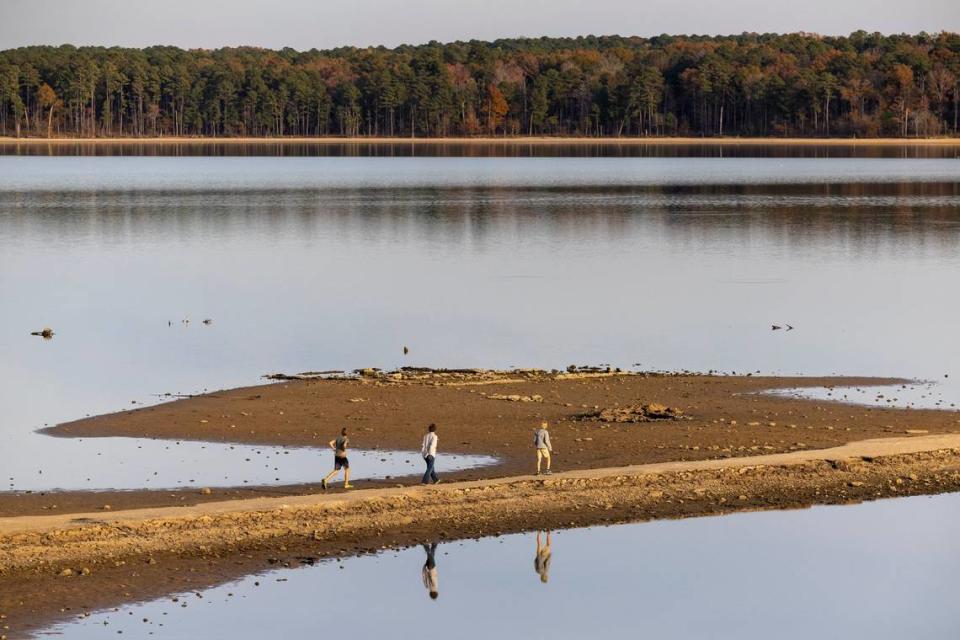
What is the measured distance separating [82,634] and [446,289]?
47.1m

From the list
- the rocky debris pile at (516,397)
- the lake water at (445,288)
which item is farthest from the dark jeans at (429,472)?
the rocky debris pile at (516,397)

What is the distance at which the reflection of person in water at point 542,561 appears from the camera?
2598cm

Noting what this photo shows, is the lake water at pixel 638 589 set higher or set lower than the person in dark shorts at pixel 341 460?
lower

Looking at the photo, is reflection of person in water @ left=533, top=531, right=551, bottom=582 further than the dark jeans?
No

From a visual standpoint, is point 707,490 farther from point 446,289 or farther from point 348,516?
point 446,289

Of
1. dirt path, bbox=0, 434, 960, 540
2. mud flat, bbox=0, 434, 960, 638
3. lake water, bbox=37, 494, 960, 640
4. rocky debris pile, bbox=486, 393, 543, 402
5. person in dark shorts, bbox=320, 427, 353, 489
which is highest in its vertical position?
person in dark shorts, bbox=320, 427, 353, 489

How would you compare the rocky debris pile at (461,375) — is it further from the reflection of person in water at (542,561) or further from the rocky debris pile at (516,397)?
the reflection of person in water at (542,561)

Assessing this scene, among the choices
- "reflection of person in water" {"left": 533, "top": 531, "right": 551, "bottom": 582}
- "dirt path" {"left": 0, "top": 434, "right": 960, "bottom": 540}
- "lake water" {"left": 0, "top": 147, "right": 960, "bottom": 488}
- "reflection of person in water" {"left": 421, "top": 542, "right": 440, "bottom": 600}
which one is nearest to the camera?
"reflection of person in water" {"left": 421, "top": 542, "right": 440, "bottom": 600}

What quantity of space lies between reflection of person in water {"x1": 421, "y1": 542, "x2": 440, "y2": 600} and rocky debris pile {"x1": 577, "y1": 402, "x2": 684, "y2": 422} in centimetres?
1014

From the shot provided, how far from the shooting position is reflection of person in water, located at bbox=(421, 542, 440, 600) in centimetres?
2498

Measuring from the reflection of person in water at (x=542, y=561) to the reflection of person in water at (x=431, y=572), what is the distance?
174cm

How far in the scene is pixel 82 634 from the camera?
21906 mm

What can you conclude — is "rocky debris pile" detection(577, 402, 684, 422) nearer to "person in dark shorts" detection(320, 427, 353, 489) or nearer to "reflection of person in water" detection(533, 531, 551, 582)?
"person in dark shorts" detection(320, 427, 353, 489)

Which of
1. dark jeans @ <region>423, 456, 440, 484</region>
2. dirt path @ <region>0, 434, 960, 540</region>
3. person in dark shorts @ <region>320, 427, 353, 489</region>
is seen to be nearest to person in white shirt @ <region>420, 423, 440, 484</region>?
dark jeans @ <region>423, 456, 440, 484</region>
